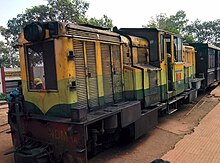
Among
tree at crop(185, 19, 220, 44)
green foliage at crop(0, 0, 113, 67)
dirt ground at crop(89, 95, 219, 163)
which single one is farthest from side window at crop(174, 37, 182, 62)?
tree at crop(185, 19, 220, 44)

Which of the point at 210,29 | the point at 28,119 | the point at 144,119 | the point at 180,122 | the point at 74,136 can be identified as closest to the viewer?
the point at 74,136

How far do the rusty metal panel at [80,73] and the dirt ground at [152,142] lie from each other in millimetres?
1578

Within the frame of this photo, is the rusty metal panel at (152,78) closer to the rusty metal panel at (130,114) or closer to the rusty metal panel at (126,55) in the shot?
the rusty metal panel at (126,55)

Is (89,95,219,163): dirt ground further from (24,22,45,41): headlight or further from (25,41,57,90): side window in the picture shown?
(24,22,45,41): headlight

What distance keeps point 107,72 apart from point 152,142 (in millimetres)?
2553

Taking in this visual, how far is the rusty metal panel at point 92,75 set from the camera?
197 inches

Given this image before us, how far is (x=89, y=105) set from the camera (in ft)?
16.5

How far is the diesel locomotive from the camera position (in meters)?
4.35

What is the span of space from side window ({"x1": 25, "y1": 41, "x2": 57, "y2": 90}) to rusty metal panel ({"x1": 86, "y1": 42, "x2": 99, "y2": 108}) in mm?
804

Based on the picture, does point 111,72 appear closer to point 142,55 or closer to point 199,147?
point 142,55

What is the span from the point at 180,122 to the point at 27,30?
6665mm

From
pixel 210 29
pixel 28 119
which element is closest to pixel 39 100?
pixel 28 119

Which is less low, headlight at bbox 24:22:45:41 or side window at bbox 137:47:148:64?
headlight at bbox 24:22:45:41

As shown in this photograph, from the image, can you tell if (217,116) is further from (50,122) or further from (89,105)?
(50,122)
